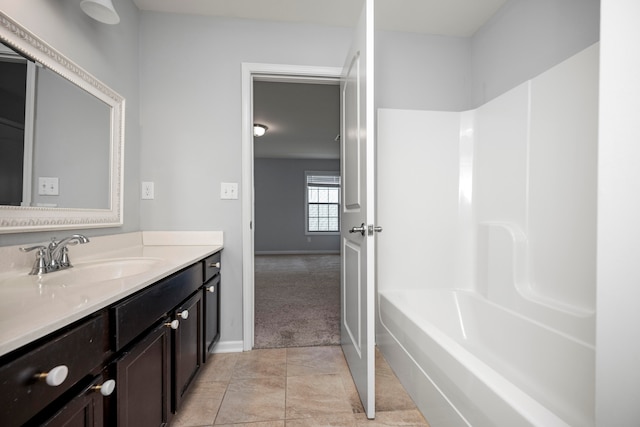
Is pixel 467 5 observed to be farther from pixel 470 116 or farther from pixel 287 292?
pixel 287 292

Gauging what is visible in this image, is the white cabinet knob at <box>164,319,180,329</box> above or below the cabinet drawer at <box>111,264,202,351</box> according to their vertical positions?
below

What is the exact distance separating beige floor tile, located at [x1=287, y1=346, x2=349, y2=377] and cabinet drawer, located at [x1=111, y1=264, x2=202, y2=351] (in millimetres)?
893

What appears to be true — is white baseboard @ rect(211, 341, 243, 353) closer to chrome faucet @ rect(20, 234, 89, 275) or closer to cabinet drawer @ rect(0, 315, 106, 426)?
chrome faucet @ rect(20, 234, 89, 275)

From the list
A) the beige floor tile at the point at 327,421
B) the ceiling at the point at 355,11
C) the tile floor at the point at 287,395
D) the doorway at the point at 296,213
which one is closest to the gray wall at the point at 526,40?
the ceiling at the point at 355,11

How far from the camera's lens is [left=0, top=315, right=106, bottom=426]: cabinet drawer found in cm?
51

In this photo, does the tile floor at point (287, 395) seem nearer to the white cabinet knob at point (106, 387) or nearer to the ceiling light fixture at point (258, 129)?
the white cabinet knob at point (106, 387)

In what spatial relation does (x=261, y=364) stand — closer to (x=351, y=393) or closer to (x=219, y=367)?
(x=219, y=367)

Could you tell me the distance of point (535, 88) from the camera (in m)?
1.54

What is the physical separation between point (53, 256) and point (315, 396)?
4.52ft

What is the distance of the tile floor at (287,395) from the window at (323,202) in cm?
559

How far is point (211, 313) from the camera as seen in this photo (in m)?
1.78

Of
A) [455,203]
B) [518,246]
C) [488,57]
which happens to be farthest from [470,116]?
[518,246]

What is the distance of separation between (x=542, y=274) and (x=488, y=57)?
1.53 m

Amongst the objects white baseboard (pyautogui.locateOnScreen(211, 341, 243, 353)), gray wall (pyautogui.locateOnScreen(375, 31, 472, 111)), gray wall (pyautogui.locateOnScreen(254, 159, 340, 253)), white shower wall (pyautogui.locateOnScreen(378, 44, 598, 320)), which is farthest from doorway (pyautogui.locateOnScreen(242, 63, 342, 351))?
gray wall (pyautogui.locateOnScreen(254, 159, 340, 253))
